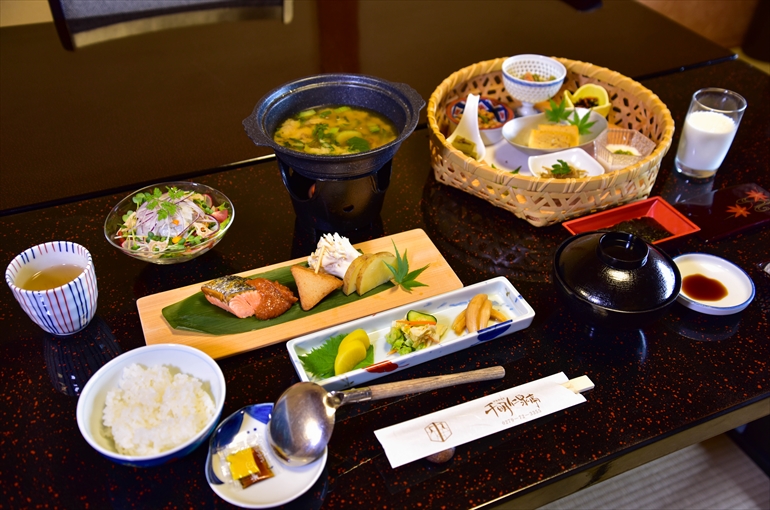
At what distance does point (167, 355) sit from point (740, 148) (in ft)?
5.92

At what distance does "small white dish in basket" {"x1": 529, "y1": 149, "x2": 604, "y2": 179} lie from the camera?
1691 millimetres

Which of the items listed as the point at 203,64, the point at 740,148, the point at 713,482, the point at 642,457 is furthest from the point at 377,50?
the point at 713,482

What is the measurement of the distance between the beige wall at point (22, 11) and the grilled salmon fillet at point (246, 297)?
2.68m

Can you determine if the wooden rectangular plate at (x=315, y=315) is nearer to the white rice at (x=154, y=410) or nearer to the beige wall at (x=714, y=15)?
the white rice at (x=154, y=410)

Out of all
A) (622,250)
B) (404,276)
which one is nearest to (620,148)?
(622,250)

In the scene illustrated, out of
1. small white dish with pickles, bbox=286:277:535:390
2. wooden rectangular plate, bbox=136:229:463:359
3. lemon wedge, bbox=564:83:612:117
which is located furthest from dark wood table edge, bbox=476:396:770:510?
lemon wedge, bbox=564:83:612:117

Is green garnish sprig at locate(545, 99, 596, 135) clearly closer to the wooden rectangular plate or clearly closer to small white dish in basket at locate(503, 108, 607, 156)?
small white dish in basket at locate(503, 108, 607, 156)

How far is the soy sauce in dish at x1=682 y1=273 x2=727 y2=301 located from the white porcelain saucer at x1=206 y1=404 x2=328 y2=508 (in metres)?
0.94

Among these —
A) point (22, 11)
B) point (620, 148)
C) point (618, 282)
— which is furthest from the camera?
point (22, 11)

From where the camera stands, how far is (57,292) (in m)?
1.17

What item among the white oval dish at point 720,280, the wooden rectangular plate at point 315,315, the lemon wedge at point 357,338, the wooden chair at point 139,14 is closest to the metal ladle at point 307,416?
the lemon wedge at point 357,338

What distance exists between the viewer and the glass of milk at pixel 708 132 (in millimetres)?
1707

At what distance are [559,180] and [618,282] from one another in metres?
0.34

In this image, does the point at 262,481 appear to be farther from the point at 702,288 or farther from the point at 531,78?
the point at 531,78
